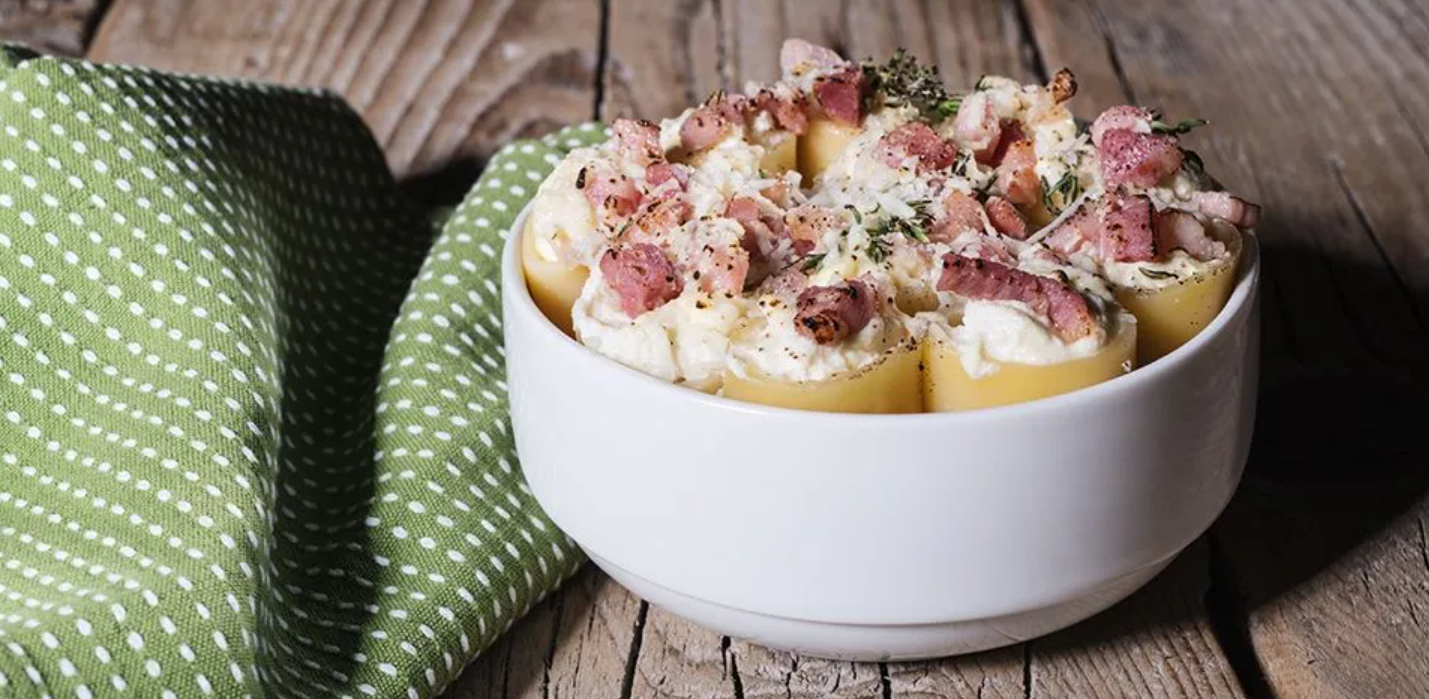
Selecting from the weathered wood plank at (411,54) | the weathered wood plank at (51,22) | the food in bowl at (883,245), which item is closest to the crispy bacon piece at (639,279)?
the food in bowl at (883,245)

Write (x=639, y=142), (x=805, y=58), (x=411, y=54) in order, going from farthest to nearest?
(x=411, y=54) < (x=805, y=58) < (x=639, y=142)

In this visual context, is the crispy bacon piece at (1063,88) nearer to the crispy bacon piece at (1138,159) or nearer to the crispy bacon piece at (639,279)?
the crispy bacon piece at (1138,159)

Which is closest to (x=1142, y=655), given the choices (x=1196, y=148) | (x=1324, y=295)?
(x=1324, y=295)

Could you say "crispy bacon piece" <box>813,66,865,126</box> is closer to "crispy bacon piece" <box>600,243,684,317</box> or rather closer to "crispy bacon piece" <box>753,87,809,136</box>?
"crispy bacon piece" <box>753,87,809,136</box>

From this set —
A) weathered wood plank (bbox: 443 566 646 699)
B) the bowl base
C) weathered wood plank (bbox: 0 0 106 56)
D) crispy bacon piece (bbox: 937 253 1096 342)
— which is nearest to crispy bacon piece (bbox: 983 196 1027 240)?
crispy bacon piece (bbox: 937 253 1096 342)

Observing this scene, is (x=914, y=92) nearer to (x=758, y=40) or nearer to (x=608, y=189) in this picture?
(x=608, y=189)

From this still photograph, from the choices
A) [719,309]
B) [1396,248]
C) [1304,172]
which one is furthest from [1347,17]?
[719,309]
